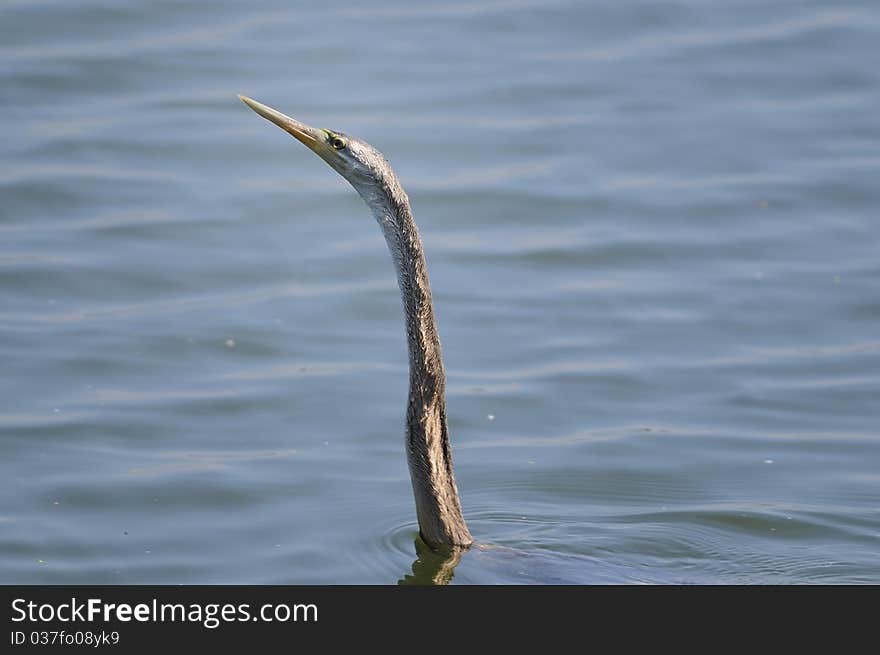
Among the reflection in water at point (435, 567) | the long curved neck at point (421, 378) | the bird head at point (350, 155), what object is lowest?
the reflection in water at point (435, 567)

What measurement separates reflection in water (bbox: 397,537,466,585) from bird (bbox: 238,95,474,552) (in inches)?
1.1

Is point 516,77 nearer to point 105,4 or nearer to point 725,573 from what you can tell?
point 105,4

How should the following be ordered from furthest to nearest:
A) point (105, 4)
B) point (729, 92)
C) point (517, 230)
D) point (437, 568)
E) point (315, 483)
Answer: point (105, 4) → point (729, 92) → point (517, 230) → point (315, 483) → point (437, 568)

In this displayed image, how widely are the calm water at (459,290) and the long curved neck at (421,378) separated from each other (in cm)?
28

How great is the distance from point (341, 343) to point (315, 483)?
149 cm

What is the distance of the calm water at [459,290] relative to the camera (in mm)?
6848

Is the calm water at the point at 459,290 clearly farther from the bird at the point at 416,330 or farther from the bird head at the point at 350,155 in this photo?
the bird head at the point at 350,155

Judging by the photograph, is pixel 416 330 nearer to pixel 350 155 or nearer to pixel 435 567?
pixel 350 155

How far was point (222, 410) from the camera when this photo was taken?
25.5 ft

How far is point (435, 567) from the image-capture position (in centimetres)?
631

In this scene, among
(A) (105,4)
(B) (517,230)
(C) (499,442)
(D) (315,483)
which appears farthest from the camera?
(A) (105,4)

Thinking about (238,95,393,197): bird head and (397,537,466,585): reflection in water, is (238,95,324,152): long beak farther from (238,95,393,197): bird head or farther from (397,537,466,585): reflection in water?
(397,537,466,585): reflection in water

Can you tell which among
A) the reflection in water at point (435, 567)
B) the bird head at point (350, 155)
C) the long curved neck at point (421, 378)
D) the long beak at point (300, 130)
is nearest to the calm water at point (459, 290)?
the reflection in water at point (435, 567)

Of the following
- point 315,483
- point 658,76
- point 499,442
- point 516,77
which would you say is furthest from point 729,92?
point 315,483
